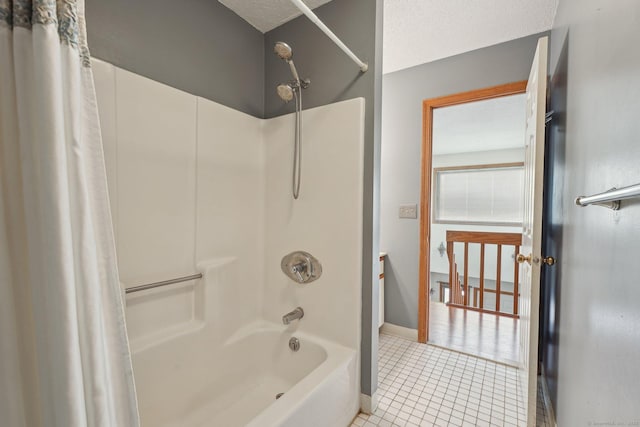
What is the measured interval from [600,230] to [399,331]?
189cm

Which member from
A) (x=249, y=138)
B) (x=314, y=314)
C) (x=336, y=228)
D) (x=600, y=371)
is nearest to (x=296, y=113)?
(x=249, y=138)

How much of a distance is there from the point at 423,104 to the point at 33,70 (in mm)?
2375

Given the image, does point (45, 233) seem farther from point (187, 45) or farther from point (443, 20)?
point (443, 20)

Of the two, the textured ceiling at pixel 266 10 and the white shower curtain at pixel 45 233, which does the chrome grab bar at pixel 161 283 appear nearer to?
the white shower curtain at pixel 45 233

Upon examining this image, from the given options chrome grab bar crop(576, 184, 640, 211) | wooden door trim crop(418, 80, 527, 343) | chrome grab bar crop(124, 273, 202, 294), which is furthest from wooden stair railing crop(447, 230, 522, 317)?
chrome grab bar crop(124, 273, 202, 294)

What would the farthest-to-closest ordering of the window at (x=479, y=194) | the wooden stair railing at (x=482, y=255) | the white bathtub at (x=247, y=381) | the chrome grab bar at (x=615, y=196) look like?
the window at (x=479, y=194), the wooden stair railing at (x=482, y=255), the white bathtub at (x=247, y=381), the chrome grab bar at (x=615, y=196)

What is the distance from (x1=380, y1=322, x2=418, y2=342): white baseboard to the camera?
2363mm

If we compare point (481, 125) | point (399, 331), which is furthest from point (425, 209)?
point (481, 125)

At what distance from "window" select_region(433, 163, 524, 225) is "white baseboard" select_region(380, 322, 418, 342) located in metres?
3.64

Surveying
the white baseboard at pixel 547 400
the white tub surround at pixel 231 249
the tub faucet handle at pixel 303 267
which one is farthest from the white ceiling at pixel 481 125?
the white baseboard at pixel 547 400

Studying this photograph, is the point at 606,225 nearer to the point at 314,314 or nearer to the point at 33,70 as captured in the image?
the point at 314,314

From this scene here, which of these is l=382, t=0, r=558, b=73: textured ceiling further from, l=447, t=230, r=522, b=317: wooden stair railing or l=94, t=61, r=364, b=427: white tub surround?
l=447, t=230, r=522, b=317: wooden stair railing

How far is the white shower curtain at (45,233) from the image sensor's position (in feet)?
1.69

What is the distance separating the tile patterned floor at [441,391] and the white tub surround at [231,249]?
313 millimetres
